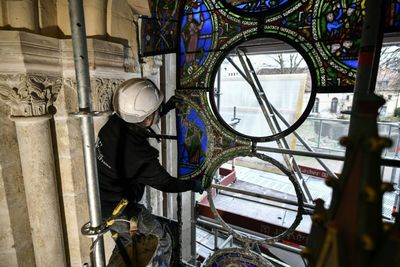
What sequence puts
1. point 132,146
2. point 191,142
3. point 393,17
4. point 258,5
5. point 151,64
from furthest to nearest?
point 151,64
point 191,142
point 132,146
point 258,5
point 393,17

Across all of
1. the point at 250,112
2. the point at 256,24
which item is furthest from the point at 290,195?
the point at 256,24

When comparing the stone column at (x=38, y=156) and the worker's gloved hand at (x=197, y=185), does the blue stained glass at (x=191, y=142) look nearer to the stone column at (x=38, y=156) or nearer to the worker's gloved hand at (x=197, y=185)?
the worker's gloved hand at (x=197, y=185)

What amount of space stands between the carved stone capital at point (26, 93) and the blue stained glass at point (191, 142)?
3.58 feet

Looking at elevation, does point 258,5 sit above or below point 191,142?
above

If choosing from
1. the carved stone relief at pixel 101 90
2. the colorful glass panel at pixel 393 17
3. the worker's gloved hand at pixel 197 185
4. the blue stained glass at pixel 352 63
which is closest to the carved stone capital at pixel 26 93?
the carved stone relief at pixel 101 90

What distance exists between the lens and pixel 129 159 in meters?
1.90

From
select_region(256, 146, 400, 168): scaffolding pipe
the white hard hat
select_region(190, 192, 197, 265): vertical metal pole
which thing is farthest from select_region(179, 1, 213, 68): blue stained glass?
select_region(190, 192, 197, 265): vertical metal pole

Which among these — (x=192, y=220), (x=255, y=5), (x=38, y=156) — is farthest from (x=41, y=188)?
(x=255, y=5)

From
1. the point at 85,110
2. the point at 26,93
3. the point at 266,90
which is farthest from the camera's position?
the point at 266,90

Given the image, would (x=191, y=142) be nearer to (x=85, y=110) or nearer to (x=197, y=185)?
(x=197, y=185)

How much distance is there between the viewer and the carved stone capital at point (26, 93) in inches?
59.9

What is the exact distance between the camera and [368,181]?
507mm

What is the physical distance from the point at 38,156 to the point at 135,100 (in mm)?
832

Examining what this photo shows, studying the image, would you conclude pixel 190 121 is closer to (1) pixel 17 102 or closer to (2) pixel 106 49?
(2) pixel 106 49
